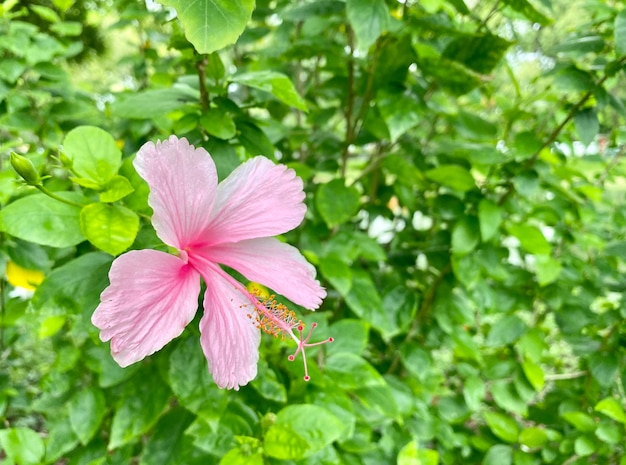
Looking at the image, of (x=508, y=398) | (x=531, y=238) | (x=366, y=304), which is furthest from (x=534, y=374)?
(x=366, y=304)

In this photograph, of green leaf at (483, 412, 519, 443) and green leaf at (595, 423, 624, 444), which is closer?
green leaf at (595, 423, 624, 444)

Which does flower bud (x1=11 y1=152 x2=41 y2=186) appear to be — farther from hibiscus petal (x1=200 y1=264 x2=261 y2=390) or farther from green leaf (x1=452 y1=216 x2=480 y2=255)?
green leaf (x1=452 y1=216 x2=480 y2=255)

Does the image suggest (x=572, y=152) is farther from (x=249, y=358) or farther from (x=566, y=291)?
(x=249, y=358)

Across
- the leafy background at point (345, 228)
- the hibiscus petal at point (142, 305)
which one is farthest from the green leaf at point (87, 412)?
the hibiscus petal at point (142, 305)

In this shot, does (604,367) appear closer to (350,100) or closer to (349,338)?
(349,338)

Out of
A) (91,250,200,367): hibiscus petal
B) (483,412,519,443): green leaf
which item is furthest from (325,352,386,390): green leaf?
(483,412,519,443): green leaf

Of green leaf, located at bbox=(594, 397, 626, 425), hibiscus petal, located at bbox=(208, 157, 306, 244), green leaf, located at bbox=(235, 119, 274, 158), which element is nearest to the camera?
hibiscus petal, located at bbox=(208, 157, 306, 244)

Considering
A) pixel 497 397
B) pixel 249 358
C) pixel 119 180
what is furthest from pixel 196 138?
pixel 497 397
